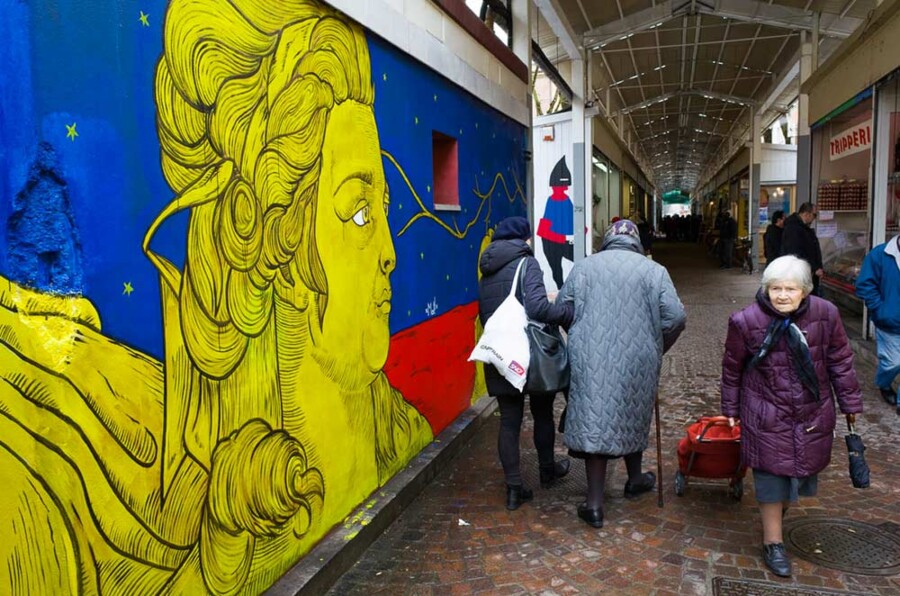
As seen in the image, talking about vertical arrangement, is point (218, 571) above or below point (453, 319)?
below

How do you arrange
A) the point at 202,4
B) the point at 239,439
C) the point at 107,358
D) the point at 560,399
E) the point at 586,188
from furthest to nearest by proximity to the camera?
the point at 586,188 → the point at 560,399 → the point at 239,439 → the point at 202,4 → the point at 107,358

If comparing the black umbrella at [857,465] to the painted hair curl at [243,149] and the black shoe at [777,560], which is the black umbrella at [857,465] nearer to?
the black shoe at [777,560]

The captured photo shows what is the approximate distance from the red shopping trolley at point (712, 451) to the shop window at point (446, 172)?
2.62m

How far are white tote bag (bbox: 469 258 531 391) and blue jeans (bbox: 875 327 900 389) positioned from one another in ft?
12.3

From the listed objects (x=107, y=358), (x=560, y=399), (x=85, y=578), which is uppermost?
(x=107, y=358)

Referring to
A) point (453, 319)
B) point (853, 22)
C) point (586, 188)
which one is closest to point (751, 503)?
point (453, 319)

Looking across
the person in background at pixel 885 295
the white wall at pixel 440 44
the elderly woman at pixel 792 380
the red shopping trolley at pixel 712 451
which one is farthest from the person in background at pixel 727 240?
the elderly woman at pixel 792 380

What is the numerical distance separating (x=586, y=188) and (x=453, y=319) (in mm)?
8464

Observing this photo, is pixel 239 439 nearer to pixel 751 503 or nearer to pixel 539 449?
pixel 539 449

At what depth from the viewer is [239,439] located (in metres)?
3.03

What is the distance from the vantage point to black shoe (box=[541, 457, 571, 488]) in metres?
4.86

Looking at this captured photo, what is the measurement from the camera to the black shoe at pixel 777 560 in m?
3.54

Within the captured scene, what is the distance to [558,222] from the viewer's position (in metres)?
13.3

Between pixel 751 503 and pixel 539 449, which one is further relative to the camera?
pixel 539 449
